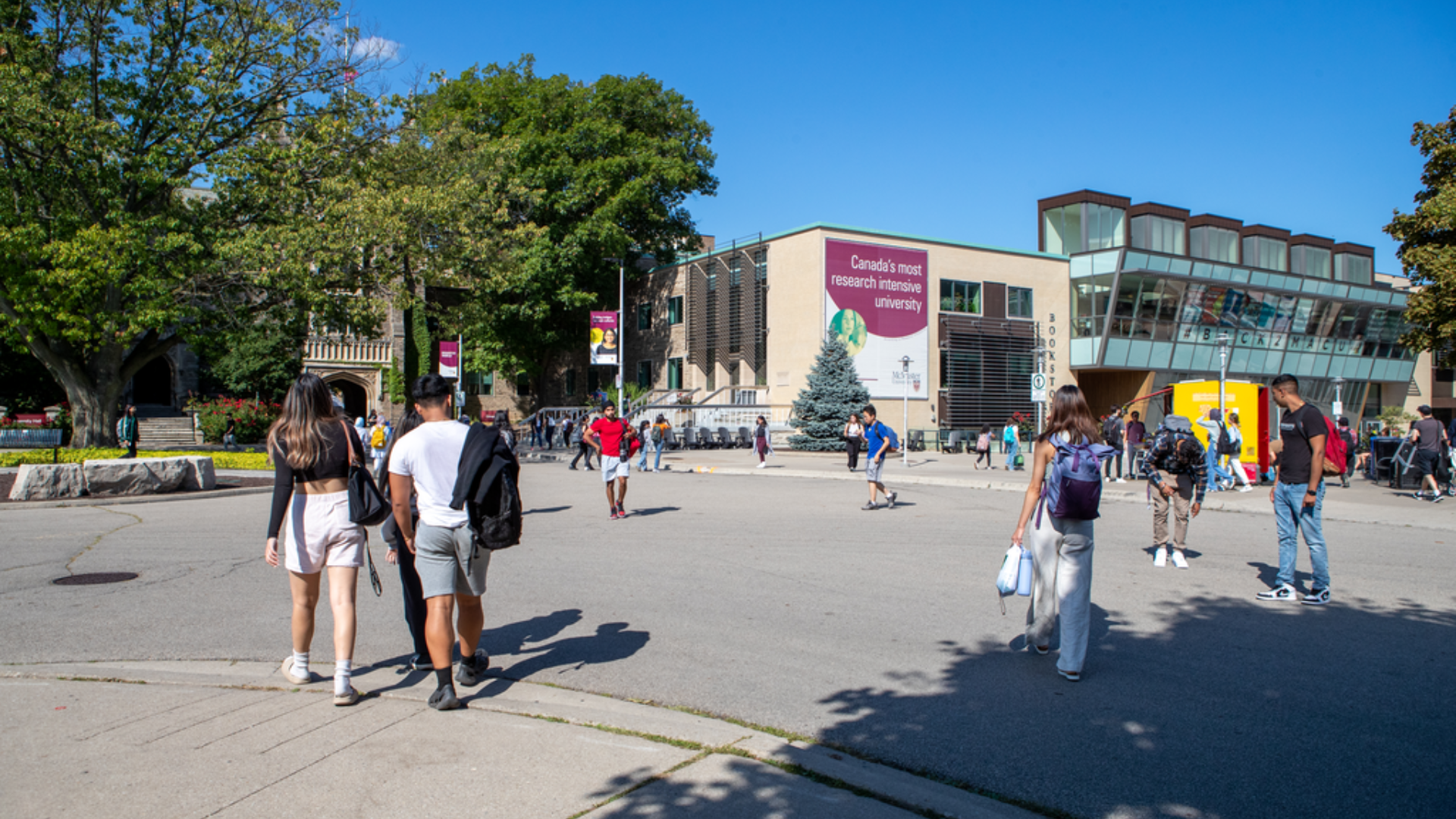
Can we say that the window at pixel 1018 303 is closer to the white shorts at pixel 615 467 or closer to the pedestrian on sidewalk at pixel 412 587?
the white shorts at pixel 615 467

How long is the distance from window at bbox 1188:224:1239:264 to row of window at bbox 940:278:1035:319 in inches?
472

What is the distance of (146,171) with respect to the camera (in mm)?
20672

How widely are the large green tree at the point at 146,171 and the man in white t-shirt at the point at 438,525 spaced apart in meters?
18.6

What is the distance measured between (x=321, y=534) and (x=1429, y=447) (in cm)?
1827

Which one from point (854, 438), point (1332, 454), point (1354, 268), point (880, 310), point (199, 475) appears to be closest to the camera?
point (1332, 454)

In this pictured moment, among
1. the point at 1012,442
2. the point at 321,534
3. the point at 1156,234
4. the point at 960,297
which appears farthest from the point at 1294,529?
the point at 1156,234

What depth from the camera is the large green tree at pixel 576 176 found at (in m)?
41.0

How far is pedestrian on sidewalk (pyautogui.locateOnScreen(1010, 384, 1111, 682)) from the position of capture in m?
5.41

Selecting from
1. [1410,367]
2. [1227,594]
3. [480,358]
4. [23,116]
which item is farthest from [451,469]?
[1410,367]

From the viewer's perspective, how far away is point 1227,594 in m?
7.95

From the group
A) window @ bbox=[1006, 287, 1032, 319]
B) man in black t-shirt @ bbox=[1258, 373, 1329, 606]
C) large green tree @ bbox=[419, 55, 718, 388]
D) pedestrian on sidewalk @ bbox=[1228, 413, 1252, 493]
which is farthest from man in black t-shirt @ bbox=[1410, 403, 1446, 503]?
large green tree @ bbox=[419, 55, 718, 388]

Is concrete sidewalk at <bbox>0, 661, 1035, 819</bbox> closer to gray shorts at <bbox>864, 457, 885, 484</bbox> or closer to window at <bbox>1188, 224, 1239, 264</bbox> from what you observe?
gray shorts at <bbox>864, 457, 885, 484</bbox>

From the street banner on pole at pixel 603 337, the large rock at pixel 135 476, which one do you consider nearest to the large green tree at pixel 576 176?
the street banner on pole at pixel 603 337

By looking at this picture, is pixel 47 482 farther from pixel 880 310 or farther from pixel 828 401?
pixel 880 310
